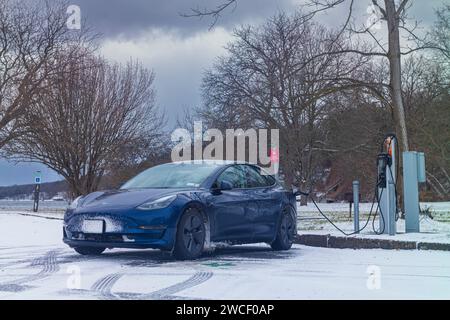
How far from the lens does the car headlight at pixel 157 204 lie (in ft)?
23.3

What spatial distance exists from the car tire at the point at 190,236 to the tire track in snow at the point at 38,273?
1423 millimetres

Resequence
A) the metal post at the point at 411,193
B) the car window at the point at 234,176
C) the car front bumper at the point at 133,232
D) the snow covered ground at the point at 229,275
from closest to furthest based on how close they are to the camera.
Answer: the snow covered ground at the point at 229,275 → the car front bumper at the point at 133,232 → the car window at the point at 234,176 → the metal post at the point at 411,193

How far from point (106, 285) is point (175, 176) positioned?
3.05m

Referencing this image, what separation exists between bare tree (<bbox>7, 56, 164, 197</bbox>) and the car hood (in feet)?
72.7

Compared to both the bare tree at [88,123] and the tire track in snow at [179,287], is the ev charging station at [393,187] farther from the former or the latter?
the bare tree at [88,123]

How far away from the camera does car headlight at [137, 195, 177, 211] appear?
7.11m

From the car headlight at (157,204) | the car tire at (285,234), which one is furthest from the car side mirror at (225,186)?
the car tire at (285,234)

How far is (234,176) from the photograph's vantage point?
8.69 m

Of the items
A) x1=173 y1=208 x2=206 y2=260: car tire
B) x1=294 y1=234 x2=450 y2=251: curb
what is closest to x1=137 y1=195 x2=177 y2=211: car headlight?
x1=173 y1=208 x2=206 y2=260: car tire

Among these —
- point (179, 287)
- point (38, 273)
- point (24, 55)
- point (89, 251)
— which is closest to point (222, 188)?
point (89, 251)

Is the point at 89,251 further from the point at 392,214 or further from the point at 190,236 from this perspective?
the point at 392,214

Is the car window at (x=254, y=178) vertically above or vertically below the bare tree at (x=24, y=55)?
below
